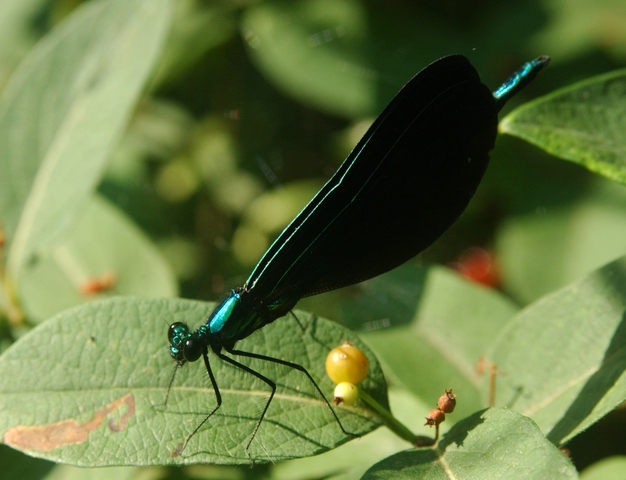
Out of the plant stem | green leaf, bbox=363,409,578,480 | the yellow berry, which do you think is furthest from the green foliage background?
the yellow berry

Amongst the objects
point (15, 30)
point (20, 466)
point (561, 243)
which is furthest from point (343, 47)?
point (20, 466)

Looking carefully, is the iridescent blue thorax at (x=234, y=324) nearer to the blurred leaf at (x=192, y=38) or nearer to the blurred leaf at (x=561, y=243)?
the blurred leaf at (x=561, y=243)

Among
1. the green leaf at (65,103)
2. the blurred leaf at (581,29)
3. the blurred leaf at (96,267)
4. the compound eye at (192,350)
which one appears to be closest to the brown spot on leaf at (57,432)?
the compound eye at (192,350)

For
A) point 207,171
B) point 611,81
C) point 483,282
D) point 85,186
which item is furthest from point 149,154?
point 611,81

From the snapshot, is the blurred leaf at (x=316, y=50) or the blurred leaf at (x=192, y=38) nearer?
the blurred leaf at (x=316, y=50)

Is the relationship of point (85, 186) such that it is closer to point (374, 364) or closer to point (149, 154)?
point (374, 364)

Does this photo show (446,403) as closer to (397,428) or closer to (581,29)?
(397,428)
